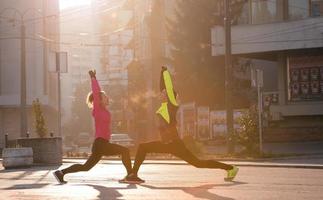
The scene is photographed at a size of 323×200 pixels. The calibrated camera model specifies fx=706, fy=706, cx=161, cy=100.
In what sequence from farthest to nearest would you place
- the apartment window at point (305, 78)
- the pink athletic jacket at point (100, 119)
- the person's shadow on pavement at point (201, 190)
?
the apartment window at point (305, 78) → the pink athletic jacket at point (100, 119) → the person's shadow on pavement at point (201, 190)

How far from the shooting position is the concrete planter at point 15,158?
2172 cm

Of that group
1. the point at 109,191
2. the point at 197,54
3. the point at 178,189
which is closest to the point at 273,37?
Result: the point at 197,54

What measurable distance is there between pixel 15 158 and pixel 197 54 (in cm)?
3035

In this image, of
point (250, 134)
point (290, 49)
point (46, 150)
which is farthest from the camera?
point (290, 49)

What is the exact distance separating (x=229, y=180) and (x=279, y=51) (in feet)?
105

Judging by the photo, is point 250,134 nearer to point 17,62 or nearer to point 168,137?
point 168,137

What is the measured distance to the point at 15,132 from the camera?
196 ft

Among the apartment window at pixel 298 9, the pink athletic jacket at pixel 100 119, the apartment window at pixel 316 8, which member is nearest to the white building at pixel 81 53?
the apartment window at pixel 298 9

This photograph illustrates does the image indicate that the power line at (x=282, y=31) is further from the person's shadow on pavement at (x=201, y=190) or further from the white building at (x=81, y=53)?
the white building at (x=81, y=53)

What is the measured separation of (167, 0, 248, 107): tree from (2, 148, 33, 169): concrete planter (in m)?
28.9

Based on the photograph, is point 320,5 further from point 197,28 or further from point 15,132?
point 15,132

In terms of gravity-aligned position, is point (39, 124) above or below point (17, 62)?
below

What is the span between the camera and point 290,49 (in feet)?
140

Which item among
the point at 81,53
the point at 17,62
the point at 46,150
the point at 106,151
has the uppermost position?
the point at 81,53
